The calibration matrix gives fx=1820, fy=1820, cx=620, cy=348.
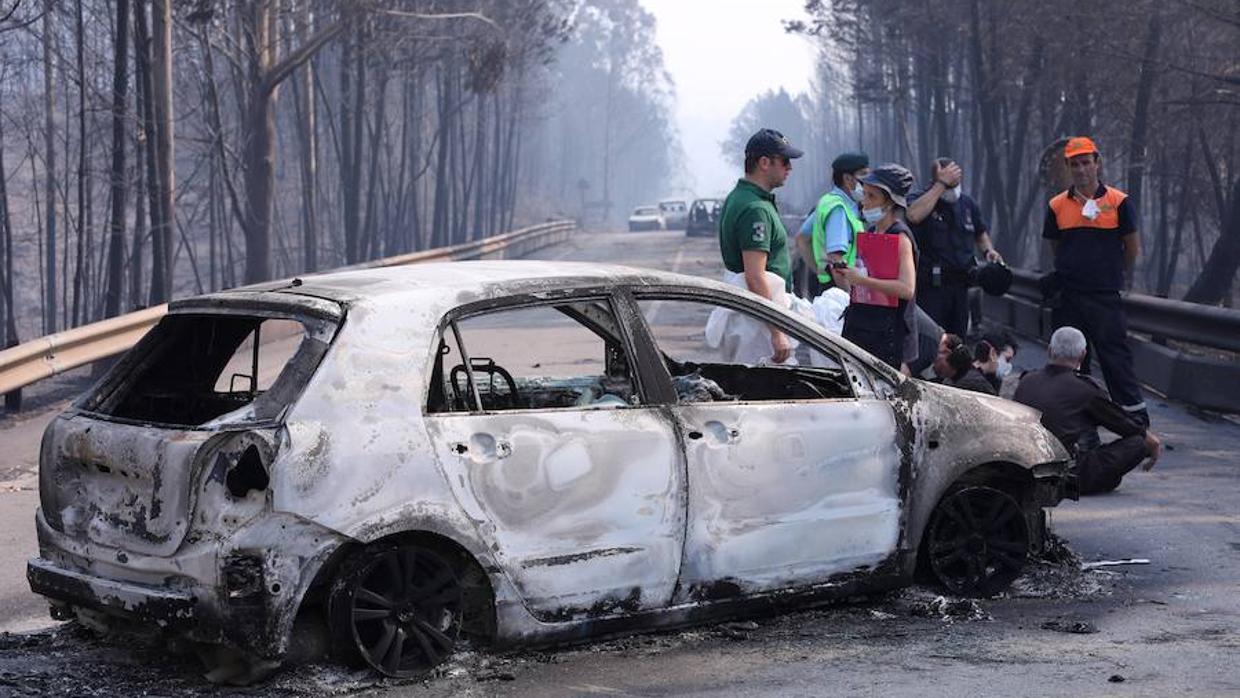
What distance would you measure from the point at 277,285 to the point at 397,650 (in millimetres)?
1474

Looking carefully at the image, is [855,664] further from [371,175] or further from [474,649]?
[371,175]

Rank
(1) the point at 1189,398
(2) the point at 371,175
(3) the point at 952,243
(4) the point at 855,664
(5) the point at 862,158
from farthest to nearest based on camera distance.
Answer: (2) the point at 371,175
(1) the point at 1189,398
(3) the point at 952,243
(5) the point at 862,158
(4) the point at 855,664

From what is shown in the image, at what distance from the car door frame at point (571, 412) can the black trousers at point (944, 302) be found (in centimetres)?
614

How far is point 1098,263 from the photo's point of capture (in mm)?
11555

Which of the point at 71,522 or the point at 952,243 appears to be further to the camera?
the point at 952,243

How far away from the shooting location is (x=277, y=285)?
254 inches

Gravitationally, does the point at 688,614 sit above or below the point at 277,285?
below

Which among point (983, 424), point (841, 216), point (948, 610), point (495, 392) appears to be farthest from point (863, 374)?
point (841, 216)

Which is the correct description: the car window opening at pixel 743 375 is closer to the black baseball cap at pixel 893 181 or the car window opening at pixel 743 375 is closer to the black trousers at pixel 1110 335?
the black baseball cap at pixel 893 181

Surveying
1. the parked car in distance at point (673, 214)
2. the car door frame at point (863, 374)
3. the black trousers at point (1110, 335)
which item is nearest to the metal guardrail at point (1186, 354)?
the black trousers at point (1110, 335)

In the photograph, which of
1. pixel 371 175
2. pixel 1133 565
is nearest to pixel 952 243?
pixel 1133 565

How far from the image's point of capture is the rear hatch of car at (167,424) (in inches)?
217

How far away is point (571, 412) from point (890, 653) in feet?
4.59

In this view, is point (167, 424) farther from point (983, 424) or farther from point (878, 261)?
point (878, 261)
